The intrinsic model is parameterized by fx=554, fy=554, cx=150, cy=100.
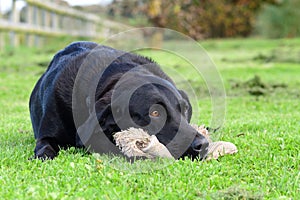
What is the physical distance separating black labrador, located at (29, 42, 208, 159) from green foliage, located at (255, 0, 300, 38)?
26573mm

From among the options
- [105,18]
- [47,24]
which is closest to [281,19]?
[105,18]

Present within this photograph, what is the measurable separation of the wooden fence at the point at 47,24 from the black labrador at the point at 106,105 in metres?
9.37

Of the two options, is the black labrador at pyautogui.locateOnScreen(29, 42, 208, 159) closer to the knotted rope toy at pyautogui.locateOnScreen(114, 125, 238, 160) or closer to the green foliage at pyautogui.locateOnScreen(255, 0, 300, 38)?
the knotted rope toy at pyautogui.locateOnScreen(114, 125, 238, 160)

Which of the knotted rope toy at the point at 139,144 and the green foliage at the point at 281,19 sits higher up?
the knotted rope toy at the point at 139,144

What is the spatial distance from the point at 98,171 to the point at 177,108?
703mm

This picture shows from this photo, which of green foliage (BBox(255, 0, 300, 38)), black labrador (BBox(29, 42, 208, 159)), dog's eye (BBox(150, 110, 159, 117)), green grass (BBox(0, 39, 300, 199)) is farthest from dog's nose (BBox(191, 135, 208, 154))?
green foliage (BBox(255, 0, 300, 38))

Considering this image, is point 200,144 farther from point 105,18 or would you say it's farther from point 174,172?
point 105,18

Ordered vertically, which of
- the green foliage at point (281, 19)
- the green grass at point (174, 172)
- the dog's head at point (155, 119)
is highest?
the dog's head at point (155, 119)

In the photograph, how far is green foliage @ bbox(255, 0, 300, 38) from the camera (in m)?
29.4

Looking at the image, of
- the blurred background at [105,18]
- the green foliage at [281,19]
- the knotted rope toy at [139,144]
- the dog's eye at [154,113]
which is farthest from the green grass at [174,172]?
the green foliage at [281,19]

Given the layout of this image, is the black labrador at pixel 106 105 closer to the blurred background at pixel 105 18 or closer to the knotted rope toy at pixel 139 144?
the knotted rope toy at pixel 139 144

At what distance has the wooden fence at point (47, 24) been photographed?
14.7 m

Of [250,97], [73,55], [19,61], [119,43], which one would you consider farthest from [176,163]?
[19,61]

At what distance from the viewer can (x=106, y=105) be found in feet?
11.6
